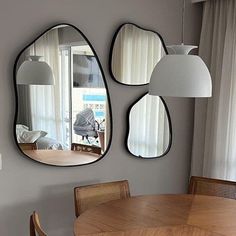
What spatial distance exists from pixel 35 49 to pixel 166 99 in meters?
1.29

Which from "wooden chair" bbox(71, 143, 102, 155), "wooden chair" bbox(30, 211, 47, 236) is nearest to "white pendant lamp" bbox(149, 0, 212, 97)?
"wooden chair" bbox(30, 211, 47, 236)

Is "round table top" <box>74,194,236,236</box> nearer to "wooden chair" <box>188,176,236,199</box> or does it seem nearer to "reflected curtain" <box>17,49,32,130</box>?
"wooden chair" <box>188,176,236,199</box>

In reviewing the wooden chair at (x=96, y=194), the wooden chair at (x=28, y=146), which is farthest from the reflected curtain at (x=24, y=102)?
the wooden chair at (x=96, y=194)

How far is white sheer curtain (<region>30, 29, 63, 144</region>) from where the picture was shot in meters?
2.50

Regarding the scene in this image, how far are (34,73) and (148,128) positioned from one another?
114 centimetres

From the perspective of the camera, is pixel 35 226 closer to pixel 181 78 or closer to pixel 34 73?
pixel 181 78

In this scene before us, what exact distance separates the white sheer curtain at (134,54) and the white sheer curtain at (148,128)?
0.23m

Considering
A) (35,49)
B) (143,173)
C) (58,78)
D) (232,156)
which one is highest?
(35,49)

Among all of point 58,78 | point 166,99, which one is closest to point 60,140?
point 58,78

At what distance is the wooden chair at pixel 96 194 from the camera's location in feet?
7.81

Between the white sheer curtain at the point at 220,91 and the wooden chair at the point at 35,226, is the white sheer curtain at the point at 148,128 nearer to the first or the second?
the white sheer curtain at the point at 220,91

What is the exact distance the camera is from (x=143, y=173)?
3055 millimetres

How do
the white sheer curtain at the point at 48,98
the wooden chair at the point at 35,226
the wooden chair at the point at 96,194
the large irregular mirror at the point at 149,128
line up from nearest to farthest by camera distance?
the wooden chair at the point at 35,226, the wooden chair at the point at 96,194, the white sheer curtain at the point at 48,98, the large irregular mirror at the point at 149,128

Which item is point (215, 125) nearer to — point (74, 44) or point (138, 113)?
point (138, 113)
